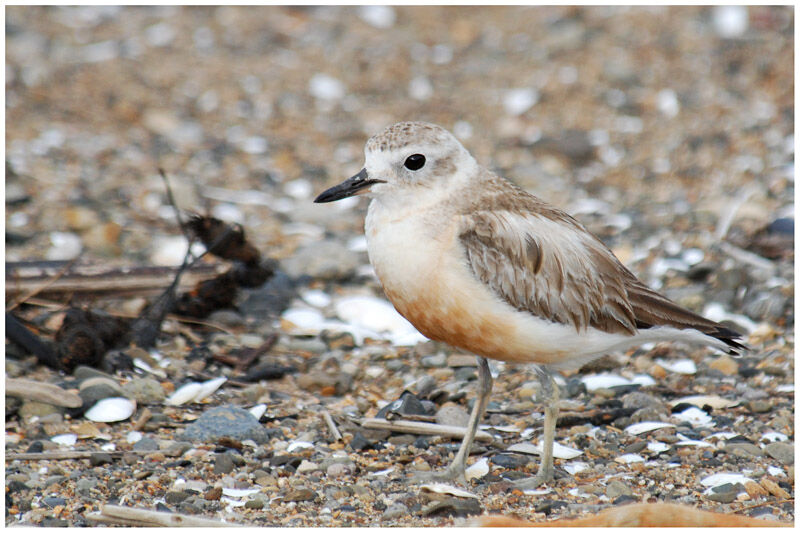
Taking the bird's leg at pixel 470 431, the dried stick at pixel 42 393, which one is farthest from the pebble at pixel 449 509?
the dried stick at pixel 42 393

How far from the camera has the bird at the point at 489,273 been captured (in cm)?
430

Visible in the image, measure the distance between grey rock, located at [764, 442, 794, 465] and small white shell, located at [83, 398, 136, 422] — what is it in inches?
125

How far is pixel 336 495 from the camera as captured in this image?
14.2ft

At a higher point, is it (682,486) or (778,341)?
(778,341)

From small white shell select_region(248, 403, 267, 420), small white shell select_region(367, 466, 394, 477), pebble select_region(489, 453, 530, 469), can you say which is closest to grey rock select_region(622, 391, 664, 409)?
pebble select_region(489, 453, 530, 469)

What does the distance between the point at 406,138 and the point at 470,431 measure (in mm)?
1421

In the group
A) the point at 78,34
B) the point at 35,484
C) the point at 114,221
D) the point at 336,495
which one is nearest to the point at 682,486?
the point at 336,495

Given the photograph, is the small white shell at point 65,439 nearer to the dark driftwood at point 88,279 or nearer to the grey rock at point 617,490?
the dark driftwood at point 88,279

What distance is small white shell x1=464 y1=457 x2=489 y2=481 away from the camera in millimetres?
4648

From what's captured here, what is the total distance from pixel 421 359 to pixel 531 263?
1.61 meters

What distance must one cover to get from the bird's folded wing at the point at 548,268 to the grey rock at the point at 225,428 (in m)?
1.43

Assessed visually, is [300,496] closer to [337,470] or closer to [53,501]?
[337,470]

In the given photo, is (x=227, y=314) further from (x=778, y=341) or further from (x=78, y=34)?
(x=78, y=34)

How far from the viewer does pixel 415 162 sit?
14.6 feet
